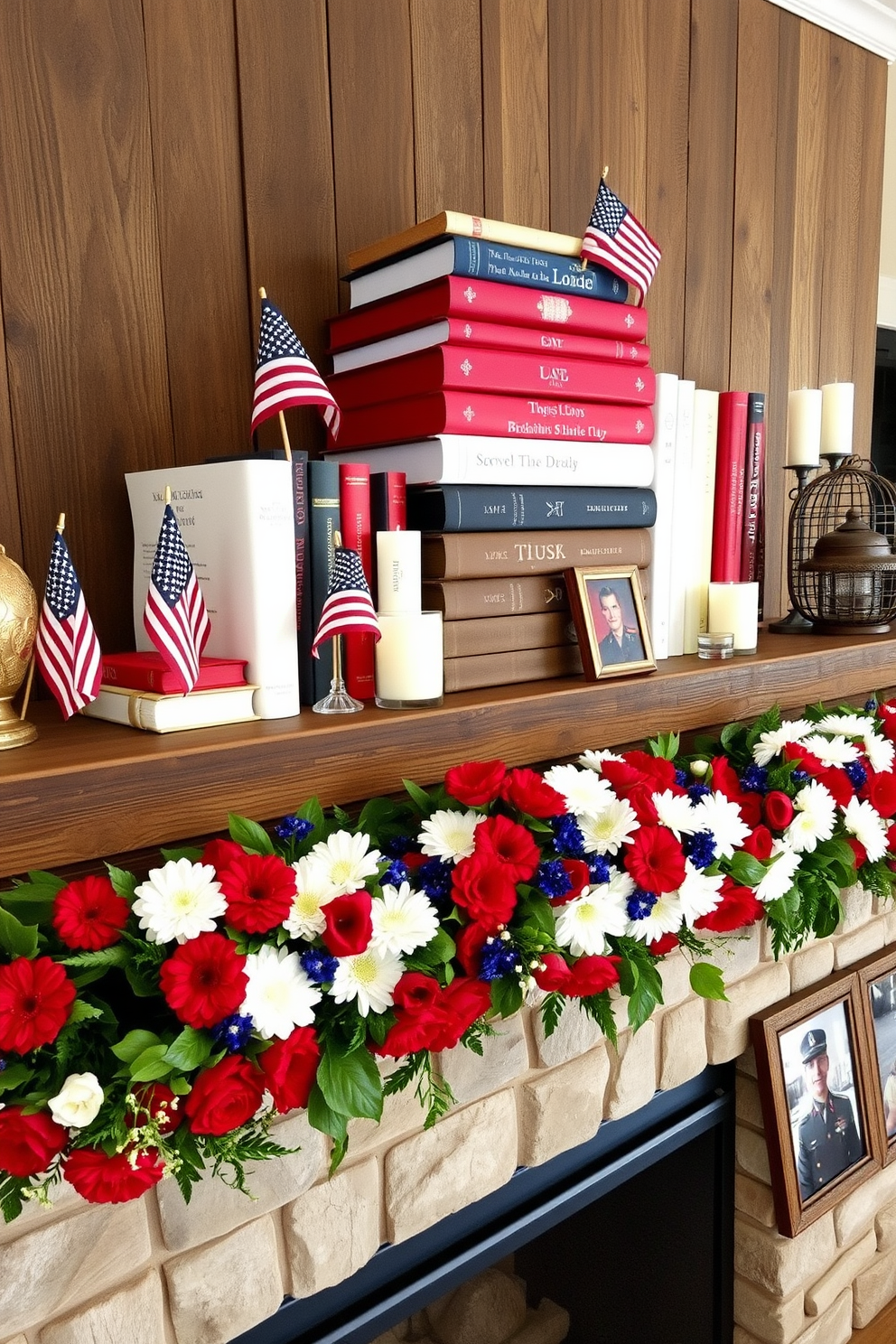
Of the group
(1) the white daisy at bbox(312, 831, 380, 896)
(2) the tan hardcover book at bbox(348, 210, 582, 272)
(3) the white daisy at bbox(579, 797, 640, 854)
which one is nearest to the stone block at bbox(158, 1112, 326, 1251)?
(1) the white daisy at bbox(312, 831, 380, 896)

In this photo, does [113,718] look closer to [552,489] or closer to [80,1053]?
[80,1053]

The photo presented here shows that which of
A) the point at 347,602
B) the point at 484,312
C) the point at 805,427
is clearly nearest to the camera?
the point at 347,602

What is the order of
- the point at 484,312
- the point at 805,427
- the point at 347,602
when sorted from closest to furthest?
1. the point at 347,602
2. the point at 484,312
3. the point at 805,427

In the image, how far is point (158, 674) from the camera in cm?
76

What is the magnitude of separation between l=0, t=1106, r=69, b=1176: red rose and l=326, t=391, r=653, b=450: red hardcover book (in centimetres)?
63

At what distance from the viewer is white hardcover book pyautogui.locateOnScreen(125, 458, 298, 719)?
78 cm

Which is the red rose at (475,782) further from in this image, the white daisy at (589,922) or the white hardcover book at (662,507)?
the white hardcover book at (662,507)

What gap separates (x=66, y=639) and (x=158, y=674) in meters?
0.07

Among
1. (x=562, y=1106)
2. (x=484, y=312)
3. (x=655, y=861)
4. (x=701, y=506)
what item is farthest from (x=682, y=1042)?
(x=484, y=312)

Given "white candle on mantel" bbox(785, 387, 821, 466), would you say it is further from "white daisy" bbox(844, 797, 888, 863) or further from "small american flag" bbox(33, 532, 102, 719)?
"small american flag" bbox(33, 532, 102, 719)

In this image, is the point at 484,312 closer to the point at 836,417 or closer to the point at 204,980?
the point at 204,980

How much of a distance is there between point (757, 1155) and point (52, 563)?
121 cm

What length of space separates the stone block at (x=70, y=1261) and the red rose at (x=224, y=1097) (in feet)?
0.53

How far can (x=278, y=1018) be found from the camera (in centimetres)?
67
